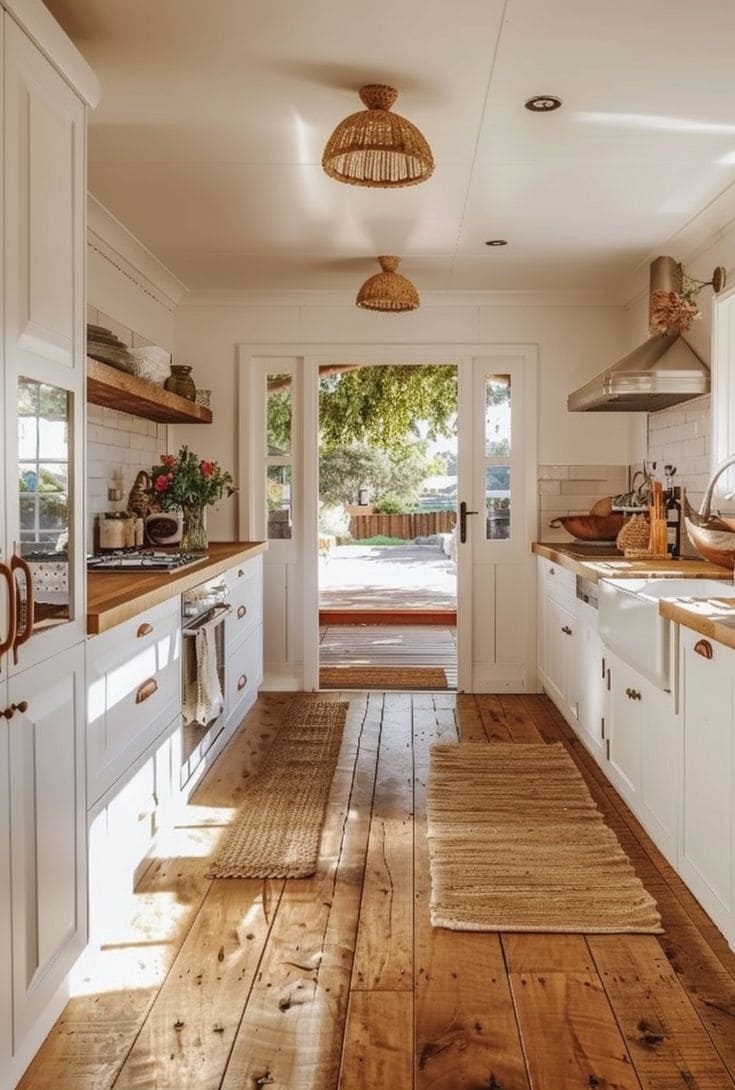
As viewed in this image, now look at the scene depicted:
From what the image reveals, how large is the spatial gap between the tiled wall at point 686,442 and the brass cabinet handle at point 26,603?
314 cm

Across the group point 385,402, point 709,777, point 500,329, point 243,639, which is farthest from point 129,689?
point 385,402

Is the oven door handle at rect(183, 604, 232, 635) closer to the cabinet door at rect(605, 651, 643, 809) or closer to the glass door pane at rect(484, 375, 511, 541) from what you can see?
the cabinet door at rect(605, 651, 643, 809)

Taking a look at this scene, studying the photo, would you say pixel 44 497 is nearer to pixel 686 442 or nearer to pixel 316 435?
pixel 686 442

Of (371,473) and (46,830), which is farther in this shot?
(371,473)

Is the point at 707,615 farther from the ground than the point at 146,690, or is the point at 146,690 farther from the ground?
the point at 707,615

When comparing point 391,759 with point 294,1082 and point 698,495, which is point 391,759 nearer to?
point 698,495

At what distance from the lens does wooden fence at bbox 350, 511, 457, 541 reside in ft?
48.6

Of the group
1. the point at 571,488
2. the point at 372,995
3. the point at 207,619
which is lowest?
the point at 372,995

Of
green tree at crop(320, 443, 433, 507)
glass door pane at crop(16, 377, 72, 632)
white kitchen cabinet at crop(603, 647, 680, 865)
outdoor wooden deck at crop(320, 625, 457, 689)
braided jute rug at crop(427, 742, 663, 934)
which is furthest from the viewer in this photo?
green tree at crop(320, 443, 433, 507)

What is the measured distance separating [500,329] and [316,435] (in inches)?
50.4

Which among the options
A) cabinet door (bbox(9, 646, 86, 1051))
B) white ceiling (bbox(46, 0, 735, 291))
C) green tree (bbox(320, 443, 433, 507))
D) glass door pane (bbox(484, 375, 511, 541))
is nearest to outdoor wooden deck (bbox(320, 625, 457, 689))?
glass door pane (bbox(484, 375, 511, 541))

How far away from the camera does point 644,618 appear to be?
2.88 metres

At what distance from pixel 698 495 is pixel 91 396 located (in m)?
2.79

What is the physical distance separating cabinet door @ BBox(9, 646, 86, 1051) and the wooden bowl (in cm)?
339
